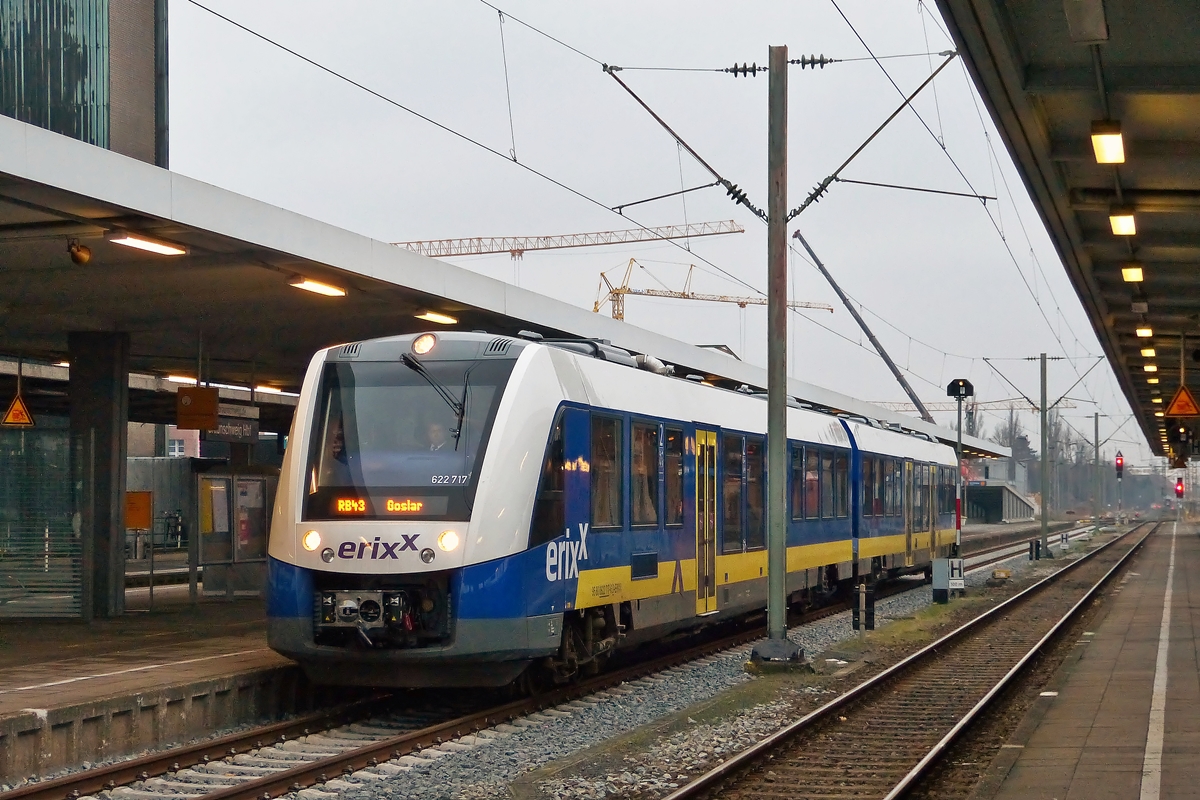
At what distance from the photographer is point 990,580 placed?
3148cm

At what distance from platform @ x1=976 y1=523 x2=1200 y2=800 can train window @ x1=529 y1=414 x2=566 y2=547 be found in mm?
3969

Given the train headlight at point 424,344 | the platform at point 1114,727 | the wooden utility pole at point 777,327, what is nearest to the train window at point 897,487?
the platform at point 1114,727

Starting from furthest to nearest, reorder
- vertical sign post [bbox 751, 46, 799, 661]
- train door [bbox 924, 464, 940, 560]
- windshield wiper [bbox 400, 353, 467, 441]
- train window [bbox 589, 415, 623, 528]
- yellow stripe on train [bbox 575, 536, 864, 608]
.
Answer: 1. train door [bbox 924, 464, 940, 560]
2. vertical sign post [bbox 751, 46, 799, 661]
3. train window [bbox 589, 415, 623, 528]
4. yellow stripe on train [bbox 575, 536, 864, 608]
5. windshield wiper [bbox 400, 353, 467, 441]

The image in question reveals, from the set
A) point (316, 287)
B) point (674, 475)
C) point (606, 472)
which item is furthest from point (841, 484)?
point (316, 287)

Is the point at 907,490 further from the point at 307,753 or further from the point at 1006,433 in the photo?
the point at 1006,433

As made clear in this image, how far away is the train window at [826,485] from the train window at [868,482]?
233cm

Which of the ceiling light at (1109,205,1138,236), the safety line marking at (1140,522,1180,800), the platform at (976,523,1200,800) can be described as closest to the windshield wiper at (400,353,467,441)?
the platform at (976,523,1200,800)

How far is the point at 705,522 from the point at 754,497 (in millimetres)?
2237

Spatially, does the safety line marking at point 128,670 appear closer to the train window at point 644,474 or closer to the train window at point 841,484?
the train window at point 644,474

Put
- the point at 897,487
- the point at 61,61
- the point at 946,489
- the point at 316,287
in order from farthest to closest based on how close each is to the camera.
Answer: the point at 946,489 < the point at 61,61 < the point at 897,487 < the point at 316,287

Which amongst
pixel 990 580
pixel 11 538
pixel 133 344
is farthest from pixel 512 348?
pixel 990 580

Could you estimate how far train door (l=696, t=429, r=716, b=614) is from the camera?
15328 mm

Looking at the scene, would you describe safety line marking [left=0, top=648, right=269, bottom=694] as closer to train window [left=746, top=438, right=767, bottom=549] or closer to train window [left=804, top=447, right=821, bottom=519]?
train window [left=746, top=438, right=767, bottom=549]

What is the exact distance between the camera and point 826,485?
21.0 metres
